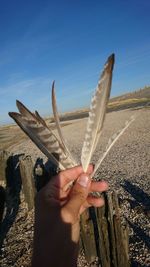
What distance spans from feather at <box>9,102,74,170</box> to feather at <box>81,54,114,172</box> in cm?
23

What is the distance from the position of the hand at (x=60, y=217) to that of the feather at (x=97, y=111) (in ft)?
0.60

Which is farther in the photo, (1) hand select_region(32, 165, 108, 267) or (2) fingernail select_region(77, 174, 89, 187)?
(2) fingernail select_region(77, 174, 89, 187)

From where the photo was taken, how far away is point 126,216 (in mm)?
8227

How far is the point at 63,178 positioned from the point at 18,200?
8425 millimetres

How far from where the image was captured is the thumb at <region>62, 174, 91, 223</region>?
2705mm

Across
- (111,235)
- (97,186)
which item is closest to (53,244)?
(97,186)

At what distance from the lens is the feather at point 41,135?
2680 mm

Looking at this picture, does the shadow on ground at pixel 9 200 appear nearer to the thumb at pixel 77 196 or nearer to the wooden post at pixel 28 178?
the wooden post at pixel 28 178

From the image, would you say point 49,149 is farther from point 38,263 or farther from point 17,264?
point 17,264

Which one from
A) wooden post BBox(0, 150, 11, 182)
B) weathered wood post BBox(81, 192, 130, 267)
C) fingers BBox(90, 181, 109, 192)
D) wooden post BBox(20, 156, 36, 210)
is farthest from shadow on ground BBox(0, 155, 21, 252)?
fingers BBox(90, 181, 109, 192)

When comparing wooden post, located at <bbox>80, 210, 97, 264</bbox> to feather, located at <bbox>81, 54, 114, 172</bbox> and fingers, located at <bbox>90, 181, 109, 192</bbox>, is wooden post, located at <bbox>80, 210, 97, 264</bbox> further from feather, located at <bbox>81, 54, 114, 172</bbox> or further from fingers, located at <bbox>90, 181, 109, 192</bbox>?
feather, located at <bbox>81, 54, 114, 172</bbox>

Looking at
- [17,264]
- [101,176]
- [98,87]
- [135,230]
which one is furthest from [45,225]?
[101,176]

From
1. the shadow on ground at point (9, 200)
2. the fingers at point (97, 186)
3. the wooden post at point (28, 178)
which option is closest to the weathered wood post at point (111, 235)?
the fingers at point (97, 186)

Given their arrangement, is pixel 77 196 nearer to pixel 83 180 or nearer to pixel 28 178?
pixel 83 180
